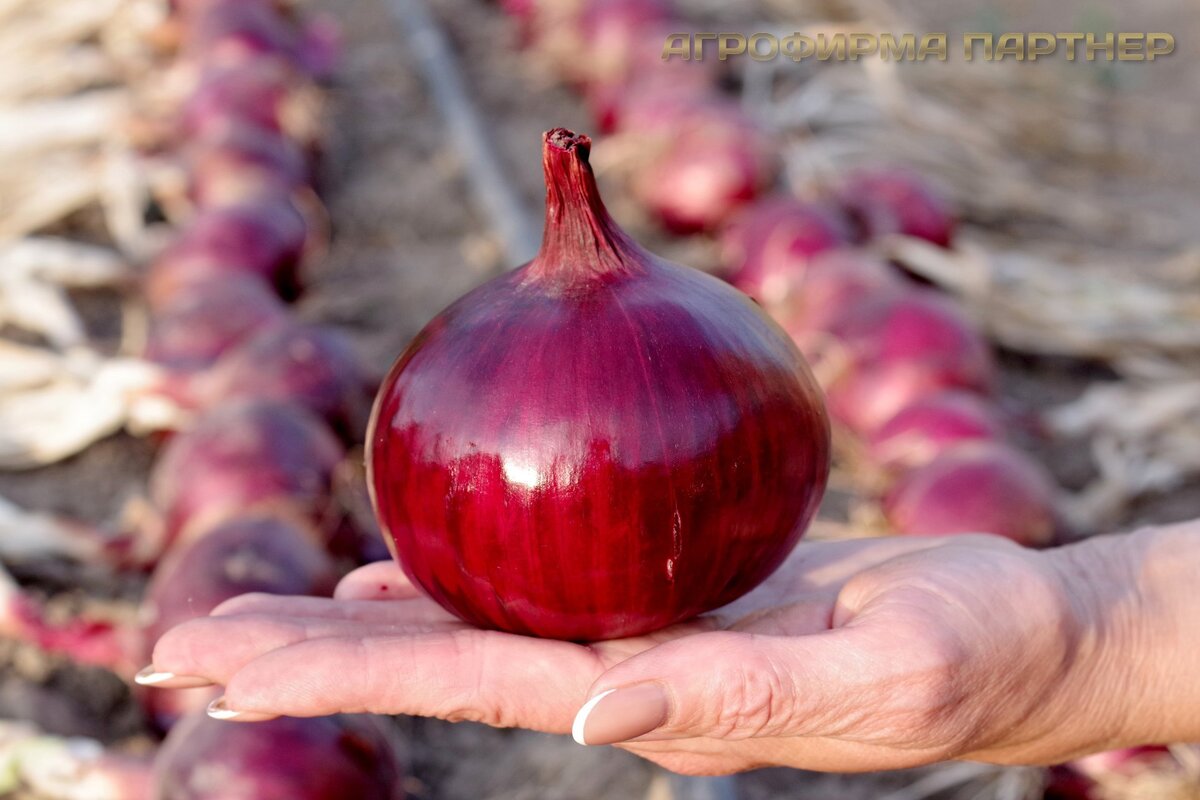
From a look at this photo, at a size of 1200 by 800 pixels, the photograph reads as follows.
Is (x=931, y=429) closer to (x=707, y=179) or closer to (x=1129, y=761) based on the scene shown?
(x=1129, y=761)

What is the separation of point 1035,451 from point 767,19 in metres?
3.27

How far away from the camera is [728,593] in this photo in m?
1.14

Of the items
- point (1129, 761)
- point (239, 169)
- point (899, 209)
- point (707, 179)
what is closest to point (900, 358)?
point (899, 209)

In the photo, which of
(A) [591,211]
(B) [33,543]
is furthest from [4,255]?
(A) [591,211]

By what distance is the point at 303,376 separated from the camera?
2250mm

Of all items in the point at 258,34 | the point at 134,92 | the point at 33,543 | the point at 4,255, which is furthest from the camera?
the point at 134,92

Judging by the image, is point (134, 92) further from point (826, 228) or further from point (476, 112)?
point (826, 228)

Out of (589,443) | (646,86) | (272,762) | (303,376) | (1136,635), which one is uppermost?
(646,86)

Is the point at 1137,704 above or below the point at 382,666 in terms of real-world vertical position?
below

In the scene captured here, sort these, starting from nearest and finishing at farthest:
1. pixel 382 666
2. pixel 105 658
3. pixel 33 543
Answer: pixel 382 666
pixel 105 658
pixel 33 543

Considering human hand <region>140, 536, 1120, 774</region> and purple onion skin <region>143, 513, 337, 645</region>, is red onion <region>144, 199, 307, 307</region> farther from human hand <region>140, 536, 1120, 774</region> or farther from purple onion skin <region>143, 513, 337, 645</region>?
human hand <region>140, 536, 1120, 774</region>

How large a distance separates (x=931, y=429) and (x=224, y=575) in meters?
1.30

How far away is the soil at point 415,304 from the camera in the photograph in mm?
1858

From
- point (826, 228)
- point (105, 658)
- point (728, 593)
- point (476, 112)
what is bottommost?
point (105, 658)
